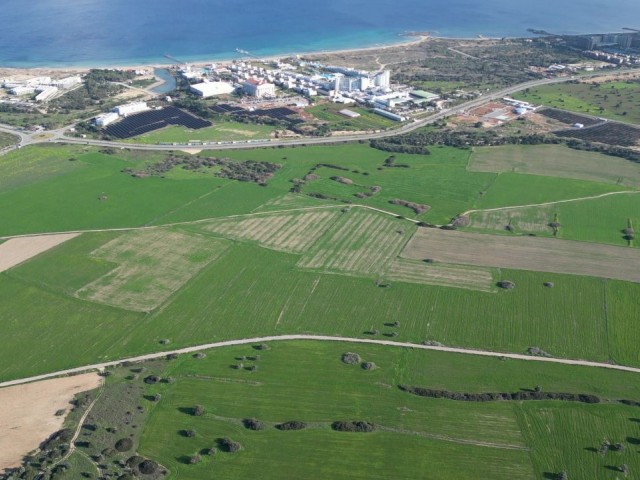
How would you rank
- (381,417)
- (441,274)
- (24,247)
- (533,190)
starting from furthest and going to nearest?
(533,190) < (24,247) < (441,274) < (381,417)

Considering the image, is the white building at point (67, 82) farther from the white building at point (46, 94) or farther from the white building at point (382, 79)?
the white building at point (382, 79)

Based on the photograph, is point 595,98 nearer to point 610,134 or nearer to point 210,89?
point 610,134

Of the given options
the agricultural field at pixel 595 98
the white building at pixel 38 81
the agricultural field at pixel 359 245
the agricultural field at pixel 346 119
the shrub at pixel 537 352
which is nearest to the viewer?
the shrub at pixel 537 352

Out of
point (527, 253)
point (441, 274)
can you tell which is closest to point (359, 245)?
point (441, 274)

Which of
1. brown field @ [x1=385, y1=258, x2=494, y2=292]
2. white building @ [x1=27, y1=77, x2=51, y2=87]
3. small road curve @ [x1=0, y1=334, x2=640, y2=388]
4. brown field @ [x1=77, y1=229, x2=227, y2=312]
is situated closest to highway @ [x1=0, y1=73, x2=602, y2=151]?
white building @ [x1=27, y1=77, x2=51, y2=87]

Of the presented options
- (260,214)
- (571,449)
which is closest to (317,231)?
(260,214)

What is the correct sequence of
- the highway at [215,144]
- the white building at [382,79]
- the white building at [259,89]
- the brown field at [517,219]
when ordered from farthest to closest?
the white building at [382,79] < the white building at [259,89] < the highway at [215,144] < the brown field at [517,219]

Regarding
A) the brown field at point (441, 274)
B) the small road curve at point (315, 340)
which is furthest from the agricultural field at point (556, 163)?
the small road curve at point (315, 340)
